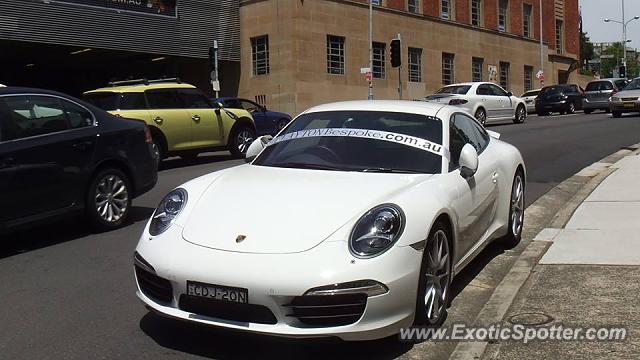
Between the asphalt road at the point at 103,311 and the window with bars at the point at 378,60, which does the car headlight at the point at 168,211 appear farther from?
the window with bars at the point at 378,60

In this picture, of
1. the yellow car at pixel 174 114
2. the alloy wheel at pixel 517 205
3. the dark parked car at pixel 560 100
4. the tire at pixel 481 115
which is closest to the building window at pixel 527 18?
the dark parked car at pixel 560 100

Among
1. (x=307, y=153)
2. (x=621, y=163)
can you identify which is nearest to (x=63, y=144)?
(x=307, y=153)

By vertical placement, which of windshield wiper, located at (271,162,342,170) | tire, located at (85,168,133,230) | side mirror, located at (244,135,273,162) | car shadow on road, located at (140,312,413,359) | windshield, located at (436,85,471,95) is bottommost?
car shadow on road, located at (140,312,413,359)

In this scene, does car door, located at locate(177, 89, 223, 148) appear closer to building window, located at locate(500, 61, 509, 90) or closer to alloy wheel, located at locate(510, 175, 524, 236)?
alloy wheel, located at locate(510, 175, 524, 236)

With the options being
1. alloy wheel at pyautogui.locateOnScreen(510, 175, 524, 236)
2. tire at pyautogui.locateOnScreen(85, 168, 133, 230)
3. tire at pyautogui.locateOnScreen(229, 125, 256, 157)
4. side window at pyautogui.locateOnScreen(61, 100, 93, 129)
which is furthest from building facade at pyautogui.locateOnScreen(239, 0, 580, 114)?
alloy wheel at pyautogui.locateOnScreen(510, 175, 524, 236)

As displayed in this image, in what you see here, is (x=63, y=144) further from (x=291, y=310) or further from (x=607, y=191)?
(x=607, y=191)

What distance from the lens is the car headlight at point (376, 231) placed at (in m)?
3.57

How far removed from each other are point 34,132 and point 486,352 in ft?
16.0

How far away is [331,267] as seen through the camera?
3439 millimetres

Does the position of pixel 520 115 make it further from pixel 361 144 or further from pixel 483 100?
pixel 361 144

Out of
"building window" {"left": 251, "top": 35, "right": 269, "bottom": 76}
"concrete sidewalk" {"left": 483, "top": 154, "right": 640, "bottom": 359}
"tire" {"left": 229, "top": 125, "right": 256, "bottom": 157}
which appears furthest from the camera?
"building window" {"left": 251, "top": 35, "right": 269, "bottom": 76}

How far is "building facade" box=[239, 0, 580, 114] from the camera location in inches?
1220

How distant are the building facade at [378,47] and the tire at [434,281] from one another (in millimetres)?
26463

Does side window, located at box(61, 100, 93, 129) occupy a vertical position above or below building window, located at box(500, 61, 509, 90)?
below
